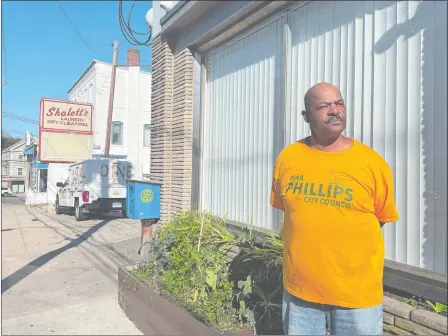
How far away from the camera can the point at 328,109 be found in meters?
1.58

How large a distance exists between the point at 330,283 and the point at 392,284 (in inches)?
47.6

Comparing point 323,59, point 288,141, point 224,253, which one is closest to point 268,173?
point 288,141

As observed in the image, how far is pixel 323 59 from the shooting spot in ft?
10.7

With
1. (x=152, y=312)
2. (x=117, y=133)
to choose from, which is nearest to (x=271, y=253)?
(x=152, y=312)

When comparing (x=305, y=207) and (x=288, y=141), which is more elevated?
(x=288, y=141)

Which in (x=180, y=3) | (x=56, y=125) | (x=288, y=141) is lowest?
(x=288, y=141)

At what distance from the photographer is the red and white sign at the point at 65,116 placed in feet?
23.8

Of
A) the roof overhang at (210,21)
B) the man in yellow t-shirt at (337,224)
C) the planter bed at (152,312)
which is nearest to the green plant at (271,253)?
the planter bed at (152,312)

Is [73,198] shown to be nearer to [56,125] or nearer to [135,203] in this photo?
[56,125]

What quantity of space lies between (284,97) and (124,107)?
15057 millimetres

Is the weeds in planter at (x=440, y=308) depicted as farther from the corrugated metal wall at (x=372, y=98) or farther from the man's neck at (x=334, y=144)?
the man's neck at (x=334, y=144)

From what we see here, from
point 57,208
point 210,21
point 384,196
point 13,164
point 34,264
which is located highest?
point 210,21

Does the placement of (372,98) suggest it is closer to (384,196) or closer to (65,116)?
(384,196)

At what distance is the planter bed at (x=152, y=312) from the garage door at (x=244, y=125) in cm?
136
